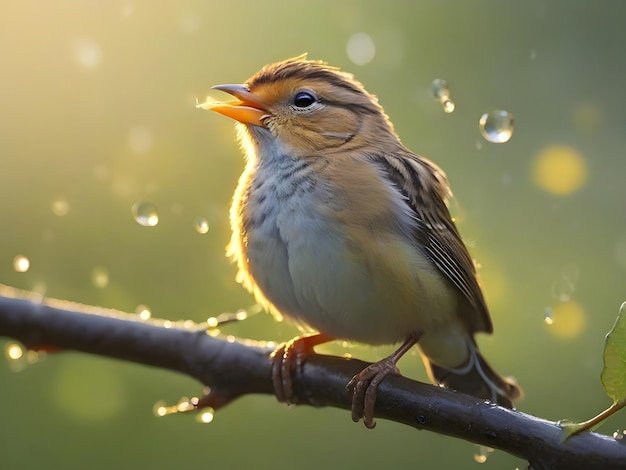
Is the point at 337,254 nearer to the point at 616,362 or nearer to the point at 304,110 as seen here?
the point at 304,110

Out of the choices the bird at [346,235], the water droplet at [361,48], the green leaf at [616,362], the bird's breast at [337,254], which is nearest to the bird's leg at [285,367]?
the bird at [346,235]

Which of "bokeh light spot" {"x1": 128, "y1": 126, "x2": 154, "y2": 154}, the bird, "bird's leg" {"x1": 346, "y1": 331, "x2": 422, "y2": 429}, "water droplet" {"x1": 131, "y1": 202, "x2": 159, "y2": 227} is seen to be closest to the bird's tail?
the bird

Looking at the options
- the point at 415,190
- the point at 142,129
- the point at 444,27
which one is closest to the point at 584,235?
the point at 444,27

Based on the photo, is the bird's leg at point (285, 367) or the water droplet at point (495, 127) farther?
the bird's leg at point (285, 367)

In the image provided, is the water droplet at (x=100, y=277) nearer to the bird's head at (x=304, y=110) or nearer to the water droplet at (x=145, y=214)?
the bird's head at (x=304, y=110)

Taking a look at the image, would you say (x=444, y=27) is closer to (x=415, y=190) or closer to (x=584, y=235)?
(x=584, y=235)
